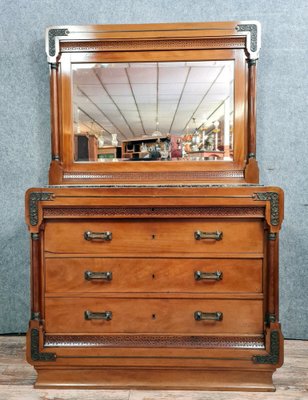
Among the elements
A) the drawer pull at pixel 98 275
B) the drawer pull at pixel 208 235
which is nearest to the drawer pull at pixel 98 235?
the drawer pull at pixel 98 275

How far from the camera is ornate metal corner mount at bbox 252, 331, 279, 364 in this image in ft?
5.06

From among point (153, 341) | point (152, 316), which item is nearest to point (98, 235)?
point (152, 316)

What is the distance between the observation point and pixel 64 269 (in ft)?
5.26

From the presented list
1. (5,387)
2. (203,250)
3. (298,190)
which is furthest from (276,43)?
(5,387)

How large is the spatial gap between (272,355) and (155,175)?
1.08m

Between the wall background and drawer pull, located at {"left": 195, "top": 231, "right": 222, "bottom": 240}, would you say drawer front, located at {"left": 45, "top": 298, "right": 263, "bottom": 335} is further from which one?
the wall background

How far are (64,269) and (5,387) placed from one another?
2.10 feet

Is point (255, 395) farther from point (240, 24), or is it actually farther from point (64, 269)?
point (240, 24)

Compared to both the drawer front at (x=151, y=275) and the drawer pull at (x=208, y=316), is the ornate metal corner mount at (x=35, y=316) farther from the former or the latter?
the drawer pull at (x=208, y=316)

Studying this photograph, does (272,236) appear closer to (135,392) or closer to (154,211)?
(154,211)

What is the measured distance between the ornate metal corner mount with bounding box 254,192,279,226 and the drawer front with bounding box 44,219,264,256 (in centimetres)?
7

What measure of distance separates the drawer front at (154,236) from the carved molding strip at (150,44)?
1008mm

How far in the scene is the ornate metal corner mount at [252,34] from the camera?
185cm

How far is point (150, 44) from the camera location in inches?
75.7
